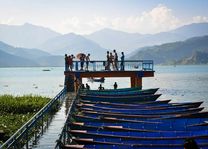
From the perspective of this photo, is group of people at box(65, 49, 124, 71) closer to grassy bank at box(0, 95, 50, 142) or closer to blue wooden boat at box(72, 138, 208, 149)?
grassy bank at box(0, 95, 50, 142)

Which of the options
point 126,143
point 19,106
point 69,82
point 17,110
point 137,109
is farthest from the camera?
point 69,82

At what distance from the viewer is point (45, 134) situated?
70.2 feet

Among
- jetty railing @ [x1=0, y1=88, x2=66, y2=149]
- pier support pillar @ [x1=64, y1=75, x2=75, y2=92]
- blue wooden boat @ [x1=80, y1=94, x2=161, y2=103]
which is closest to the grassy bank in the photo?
jetty railing @ [x1=0, y1=88, x2=66, y2=149]

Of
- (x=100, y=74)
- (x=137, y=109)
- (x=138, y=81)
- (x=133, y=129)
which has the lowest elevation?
(x=133, y=129)

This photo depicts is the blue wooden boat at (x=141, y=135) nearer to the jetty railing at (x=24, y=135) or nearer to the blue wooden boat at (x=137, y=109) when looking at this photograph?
the jetty railing at (x=24, y=135)

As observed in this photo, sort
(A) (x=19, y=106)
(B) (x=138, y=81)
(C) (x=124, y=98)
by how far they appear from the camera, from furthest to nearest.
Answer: (B) (x=138, y=81) → (C) (x=124, y=98) → (A) (x=19, y=106)

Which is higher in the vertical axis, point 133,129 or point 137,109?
point 137,109

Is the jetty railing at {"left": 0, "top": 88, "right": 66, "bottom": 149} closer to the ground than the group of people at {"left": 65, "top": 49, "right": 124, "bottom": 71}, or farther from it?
closer to the ground

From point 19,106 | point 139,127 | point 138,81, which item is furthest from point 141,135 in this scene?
point 138,81

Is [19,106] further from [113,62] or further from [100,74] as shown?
[113,62]

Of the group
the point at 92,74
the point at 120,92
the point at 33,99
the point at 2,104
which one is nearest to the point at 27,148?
the point at 2,104

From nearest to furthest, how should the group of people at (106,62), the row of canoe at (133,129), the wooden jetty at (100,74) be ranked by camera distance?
the row of canoe at (133,129) < the wooden jetty at (100,74) < the group of people at (106,62)

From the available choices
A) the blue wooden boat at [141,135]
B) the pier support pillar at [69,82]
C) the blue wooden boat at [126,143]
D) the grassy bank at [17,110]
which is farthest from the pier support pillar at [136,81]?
the blue wooden boat at [126,143]

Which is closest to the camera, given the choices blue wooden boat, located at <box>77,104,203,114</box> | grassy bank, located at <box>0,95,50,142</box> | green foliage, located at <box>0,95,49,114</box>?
blue wooden boat, located at <box>77,104,203,114</box>
